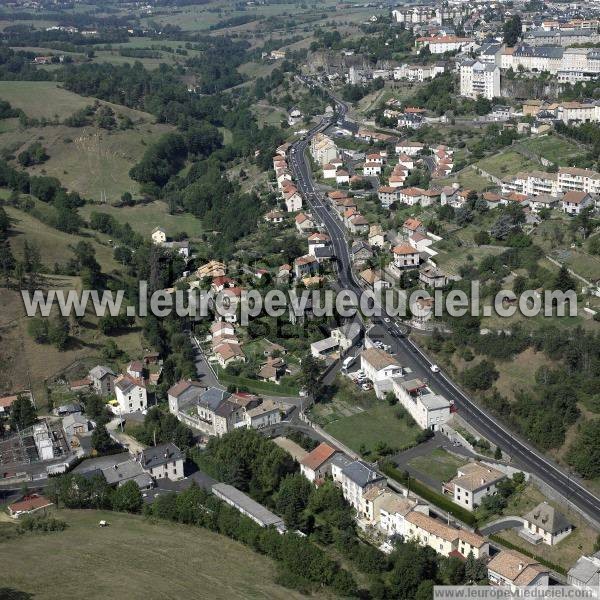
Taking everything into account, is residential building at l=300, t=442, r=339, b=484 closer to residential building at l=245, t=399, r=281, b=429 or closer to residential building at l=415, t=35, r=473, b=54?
residential building at l=245, t=399, r=281, b=429

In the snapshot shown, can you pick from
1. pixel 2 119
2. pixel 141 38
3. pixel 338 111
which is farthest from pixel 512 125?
pixel 141 38

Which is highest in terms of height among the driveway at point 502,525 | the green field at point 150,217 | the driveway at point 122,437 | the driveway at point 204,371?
the driveway at point 502,525

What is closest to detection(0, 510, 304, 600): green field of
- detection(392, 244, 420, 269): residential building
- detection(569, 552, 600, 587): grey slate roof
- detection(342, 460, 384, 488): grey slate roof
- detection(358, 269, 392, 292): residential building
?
detection(342, 460, 384, 488): grey slate roof

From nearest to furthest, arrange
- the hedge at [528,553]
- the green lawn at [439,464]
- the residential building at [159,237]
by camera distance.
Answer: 1. the hedge at [528,553]
2. the green lawn at [439,464]
3. the residential building at [159,237]

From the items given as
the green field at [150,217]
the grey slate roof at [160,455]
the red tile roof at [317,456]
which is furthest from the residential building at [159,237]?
the red tile roof at [317,456]

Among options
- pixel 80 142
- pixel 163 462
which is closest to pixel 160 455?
pixel 163 462

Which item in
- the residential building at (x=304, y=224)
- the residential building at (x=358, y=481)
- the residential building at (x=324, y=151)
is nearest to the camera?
the residential building at (x=358, y=481)

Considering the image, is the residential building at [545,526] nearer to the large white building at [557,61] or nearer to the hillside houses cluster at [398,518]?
the hillside houses cluster at [398,518]
